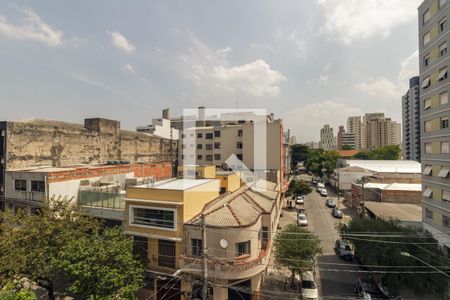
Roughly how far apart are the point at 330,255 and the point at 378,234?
7.50m

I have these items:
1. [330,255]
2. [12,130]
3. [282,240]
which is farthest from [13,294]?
[330,255]

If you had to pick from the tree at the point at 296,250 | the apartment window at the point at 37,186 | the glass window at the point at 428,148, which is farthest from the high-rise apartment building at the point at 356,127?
the apartment window at the point at 37,186

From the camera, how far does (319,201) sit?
43469 millimetres

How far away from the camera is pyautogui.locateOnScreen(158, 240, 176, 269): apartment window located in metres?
14.8

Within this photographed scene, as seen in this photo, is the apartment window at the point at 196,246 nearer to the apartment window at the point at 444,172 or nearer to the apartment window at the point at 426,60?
the apartment window at the point at 444,172

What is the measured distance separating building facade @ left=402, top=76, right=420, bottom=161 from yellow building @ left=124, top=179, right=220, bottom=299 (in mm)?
101696

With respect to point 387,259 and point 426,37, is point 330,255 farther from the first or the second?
point 426,37

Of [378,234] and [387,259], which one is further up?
[378,234]

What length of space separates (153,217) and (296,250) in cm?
1044

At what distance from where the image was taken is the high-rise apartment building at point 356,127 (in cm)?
16388

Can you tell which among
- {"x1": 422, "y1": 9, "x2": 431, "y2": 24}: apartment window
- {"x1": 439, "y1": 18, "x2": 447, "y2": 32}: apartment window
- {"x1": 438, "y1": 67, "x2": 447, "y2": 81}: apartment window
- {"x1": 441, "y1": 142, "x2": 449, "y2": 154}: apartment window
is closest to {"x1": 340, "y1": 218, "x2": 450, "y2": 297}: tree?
{"x1": 441, "y1": 142, "x2": 449, "y2": 154}: apartment window

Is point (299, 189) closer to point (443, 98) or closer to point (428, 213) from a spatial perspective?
point (428, 213)

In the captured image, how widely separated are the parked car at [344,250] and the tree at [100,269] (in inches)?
697

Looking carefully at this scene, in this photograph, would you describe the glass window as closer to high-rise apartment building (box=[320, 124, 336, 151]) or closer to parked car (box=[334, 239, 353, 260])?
parked car (box=[334, 239, 353, 260])
